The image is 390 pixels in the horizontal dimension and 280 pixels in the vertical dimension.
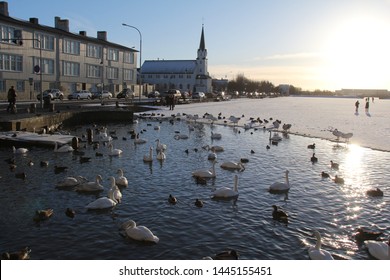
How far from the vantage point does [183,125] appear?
3997 centimetres

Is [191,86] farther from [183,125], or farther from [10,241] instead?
[10,241]

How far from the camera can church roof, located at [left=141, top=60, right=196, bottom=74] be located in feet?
507

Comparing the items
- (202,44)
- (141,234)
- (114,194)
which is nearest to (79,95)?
(114,194)

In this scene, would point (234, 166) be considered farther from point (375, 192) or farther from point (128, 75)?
point (128, 75)

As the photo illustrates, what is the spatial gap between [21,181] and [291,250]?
1077 cm

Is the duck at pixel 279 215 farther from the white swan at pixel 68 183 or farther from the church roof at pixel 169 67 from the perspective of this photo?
the church roof at pixel 169 67

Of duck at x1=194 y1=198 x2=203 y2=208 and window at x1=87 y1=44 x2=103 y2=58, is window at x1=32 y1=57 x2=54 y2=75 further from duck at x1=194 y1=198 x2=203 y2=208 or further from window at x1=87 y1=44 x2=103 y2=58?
duck at x1=194 y1=198 x2=203 y2=208

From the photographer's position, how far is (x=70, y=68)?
224ft

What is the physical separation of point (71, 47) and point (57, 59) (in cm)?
485

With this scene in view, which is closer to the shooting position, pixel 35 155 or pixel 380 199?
pixel 380 199

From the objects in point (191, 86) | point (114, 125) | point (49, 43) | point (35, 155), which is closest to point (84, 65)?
point (49, 43)

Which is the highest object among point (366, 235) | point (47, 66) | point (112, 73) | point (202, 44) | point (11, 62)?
point (202, 44)

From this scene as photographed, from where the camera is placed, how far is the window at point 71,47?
6625 cm
